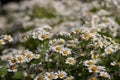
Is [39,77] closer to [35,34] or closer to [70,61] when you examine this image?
[70,61]

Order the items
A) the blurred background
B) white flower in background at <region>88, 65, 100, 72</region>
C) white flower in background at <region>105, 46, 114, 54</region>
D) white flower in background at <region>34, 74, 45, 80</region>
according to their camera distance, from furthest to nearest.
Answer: the blurred background → white flower in background at <region>105, 46, 114, 54</region> → white flower in background at <region>34, 74, 45, 80</region> → white flower in background at <region>88, 65, 100, 72</region>

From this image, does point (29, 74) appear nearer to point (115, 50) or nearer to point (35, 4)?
point (115, 50)

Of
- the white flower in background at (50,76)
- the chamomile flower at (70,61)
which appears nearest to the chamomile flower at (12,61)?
the white flower in background at (50,76)

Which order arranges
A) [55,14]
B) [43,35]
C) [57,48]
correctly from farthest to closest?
[55,14] → [43,35] → [57,48]

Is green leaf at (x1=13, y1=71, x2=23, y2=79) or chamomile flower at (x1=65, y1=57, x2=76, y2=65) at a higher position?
chamomile flower at (x1=65, y1=57, x2=76, y2=65)

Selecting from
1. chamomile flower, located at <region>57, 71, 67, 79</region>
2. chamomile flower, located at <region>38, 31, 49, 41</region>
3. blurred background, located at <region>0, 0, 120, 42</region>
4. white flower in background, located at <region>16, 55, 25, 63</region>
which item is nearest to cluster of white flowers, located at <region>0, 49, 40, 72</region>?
white flower in background, located at <region>16, 55, 25, 63</region>

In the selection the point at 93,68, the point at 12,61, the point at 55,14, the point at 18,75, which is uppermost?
the point at 93,68

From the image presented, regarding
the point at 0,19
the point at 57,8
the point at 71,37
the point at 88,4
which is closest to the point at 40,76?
the point at 71,37

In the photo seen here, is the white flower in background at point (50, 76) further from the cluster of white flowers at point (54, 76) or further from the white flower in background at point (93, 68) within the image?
the white flower in background at point (93, 68)

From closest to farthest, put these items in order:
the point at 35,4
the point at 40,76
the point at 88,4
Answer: the point at 40,76, the point at 88,4, the point at 35,4

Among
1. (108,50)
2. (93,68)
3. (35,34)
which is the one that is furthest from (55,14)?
(93,68)

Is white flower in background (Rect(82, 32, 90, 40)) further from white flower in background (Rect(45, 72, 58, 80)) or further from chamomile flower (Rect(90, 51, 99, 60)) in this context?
white flower in background (Rect(45, 72, 58, 80))
